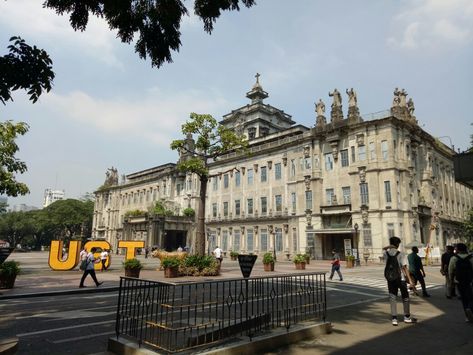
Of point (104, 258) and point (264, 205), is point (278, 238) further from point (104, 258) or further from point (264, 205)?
point (104, 258)

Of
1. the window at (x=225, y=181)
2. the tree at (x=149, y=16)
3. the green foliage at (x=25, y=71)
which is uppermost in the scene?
the window at (x=225, y=181)

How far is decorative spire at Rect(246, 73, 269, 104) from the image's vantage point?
5590 cm

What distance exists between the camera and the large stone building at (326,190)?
34625 mm

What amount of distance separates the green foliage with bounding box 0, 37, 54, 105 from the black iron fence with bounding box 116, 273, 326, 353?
3.39 m

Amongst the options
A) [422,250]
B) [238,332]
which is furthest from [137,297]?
[422,250]

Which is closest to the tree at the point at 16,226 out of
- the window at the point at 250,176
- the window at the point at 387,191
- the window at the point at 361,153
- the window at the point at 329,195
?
the window at the point at 250,176

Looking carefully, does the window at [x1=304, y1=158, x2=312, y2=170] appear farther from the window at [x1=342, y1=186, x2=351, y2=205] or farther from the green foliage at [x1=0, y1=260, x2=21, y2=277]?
the green foliage at [x1=0, y1=260, x2=21, y2=277]

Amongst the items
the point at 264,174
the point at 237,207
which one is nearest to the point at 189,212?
the point at 237,207

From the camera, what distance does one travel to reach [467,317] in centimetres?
→ 769

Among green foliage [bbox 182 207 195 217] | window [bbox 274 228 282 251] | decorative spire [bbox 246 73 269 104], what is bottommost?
window [bbox 274 228 282 251]

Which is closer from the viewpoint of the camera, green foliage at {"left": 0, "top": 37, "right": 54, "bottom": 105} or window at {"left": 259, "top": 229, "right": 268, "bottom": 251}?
green foliage at {"left": 0, "top": 37, "right": 54, "bottom": 105}

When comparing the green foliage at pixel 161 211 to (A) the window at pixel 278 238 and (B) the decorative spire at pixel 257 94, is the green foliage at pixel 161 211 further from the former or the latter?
(B) the decorative spire at pixel 257 94

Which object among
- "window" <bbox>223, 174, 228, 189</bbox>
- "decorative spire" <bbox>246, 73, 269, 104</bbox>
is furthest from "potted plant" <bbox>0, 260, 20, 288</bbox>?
"decorative spire" <bbox>246, 73, 269, 104</bbox>

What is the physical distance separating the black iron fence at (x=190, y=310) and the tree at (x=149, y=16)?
3859 millimetres
